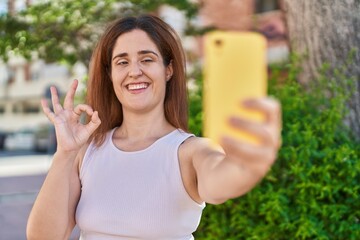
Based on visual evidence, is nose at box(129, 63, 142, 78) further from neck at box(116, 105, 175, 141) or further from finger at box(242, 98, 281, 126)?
finger at box(242, 98, 281, 126)

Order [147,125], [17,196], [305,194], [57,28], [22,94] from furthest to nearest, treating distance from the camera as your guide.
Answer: [22,94] < [17,196] < [57,28] < [305,194] < [147,125]

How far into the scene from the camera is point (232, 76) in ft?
4.06

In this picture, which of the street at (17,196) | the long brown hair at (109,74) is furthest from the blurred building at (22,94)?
the long brown hair at (109,74)

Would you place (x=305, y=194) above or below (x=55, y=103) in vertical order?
below

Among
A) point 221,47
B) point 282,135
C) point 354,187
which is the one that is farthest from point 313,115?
point 221,47

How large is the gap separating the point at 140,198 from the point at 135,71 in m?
0.40

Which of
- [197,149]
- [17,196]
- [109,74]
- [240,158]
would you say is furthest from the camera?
[17,196]

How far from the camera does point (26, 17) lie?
740 centimetres

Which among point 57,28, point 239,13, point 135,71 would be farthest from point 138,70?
point 239,13

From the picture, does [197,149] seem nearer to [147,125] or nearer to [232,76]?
[147,125]

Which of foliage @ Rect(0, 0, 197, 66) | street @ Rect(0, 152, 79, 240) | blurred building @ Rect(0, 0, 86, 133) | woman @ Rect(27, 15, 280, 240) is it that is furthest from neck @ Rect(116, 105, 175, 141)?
blurred building @ Rect(0, 0, 86, 133)

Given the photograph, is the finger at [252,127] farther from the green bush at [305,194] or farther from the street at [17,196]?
the street at [17,196]

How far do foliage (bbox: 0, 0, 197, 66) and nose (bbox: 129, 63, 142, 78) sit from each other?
5.25m

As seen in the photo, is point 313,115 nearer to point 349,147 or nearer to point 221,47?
point 349,147
